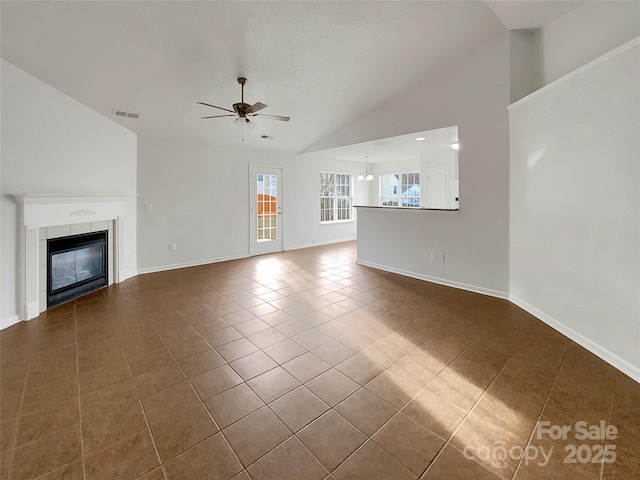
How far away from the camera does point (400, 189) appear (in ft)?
30.0

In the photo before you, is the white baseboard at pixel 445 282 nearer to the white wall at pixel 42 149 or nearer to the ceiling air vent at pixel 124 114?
the ceiling air vent at pixel 124 114

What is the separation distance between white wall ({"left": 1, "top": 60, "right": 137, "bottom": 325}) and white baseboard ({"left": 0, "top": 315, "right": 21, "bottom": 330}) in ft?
0.04

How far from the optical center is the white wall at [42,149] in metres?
3.00

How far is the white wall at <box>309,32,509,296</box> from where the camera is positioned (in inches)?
148

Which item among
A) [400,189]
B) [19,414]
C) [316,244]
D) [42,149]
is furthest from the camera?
[400,189]

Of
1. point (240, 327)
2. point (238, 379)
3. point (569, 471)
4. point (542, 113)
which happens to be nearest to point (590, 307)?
point (569, 471)

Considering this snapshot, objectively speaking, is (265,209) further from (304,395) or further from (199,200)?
(304,395)

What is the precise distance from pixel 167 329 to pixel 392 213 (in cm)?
376

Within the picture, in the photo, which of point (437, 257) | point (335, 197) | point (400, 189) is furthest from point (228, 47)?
point (400, 189)

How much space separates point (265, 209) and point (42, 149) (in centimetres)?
416

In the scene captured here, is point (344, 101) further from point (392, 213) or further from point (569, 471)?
point (569, 471)

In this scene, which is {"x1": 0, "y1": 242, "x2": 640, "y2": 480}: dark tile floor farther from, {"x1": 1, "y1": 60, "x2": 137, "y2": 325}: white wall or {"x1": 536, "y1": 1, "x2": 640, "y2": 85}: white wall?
{"x1": 536, "y1": 1, "x2": 640, "y2": 85}: white wall

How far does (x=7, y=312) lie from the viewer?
9.95 ft

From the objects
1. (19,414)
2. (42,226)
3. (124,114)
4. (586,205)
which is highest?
(124,114)
